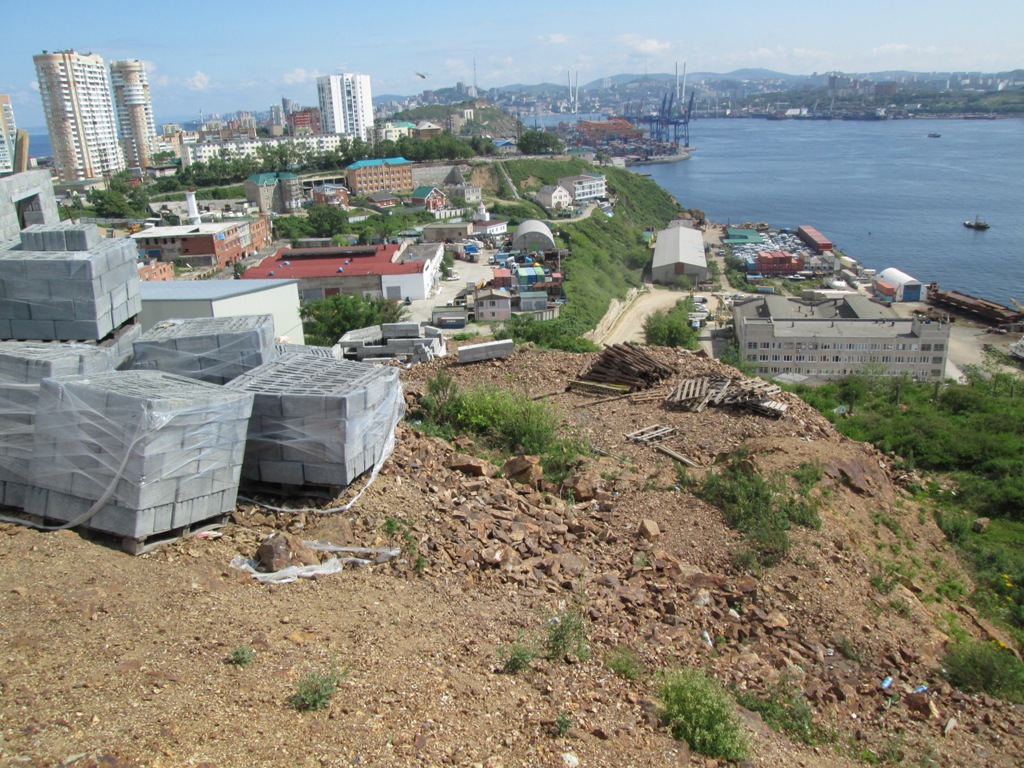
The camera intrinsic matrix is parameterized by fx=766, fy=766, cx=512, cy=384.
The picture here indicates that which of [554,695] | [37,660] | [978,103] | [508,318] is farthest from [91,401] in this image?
[978,103]

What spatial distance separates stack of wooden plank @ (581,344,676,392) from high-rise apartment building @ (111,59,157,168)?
36.7m

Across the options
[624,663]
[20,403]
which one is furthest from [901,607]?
[20,403]

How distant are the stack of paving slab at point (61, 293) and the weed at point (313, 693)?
74.5 inches

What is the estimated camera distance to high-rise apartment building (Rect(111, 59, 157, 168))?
1436 inches

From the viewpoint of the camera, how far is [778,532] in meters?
2.95

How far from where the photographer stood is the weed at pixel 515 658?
1.96 meters

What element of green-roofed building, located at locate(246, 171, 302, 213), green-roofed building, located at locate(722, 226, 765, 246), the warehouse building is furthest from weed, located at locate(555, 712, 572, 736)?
green-roofed building, located at locate(246, 171, 302, 213)

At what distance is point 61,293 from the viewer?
2.89m

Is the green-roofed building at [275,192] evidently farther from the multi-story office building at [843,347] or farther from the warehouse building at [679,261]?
the multi-story office building at [843,347]

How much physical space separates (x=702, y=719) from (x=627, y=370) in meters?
3.21

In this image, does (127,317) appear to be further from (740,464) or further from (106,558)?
(740,464)

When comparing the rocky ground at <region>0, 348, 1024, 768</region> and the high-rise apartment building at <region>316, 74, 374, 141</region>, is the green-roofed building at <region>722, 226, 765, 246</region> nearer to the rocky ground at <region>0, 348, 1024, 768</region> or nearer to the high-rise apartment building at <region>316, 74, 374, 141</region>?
the rocky ground at <region>0, 348, 1024, 768</region>

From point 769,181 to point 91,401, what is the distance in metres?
32.8

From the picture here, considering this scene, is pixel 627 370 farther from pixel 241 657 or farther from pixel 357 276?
pixel 357 276
